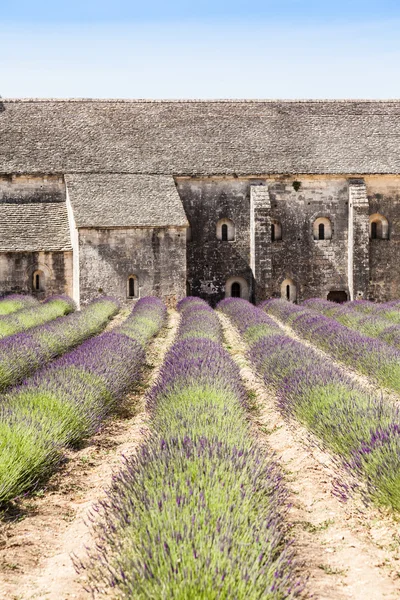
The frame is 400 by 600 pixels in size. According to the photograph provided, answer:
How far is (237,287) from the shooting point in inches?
911

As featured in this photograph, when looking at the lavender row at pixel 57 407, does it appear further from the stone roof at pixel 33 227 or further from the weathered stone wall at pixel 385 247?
the weathered stone wall at pixel 385 247

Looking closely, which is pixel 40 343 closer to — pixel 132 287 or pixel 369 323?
pixel 369 323

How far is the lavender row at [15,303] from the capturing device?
1636 centimetres

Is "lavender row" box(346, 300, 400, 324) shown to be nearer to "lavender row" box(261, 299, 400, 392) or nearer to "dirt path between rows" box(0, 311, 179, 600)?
"lavender row" box(261, 299, 400, 392)

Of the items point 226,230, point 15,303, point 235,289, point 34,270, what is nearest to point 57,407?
point 15,303

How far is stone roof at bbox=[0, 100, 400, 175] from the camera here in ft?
74.2

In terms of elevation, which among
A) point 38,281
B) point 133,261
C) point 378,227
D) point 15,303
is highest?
point 378,227

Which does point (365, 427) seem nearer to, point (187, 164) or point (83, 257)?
point (83, 257)

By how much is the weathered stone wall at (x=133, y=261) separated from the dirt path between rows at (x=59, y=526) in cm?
1376

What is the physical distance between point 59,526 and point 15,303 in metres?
14.0

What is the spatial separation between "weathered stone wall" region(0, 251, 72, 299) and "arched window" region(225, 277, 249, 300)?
17.8 ft

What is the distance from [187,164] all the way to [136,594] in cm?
2086

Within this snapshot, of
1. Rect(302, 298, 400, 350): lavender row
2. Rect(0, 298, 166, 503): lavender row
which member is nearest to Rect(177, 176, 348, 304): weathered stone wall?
Rect(302, 298, 400, 350): lavender row

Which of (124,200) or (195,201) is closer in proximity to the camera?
(124,200)
